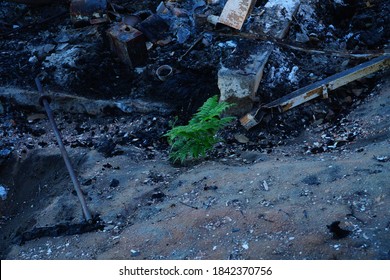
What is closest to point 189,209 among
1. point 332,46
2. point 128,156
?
point 128,156

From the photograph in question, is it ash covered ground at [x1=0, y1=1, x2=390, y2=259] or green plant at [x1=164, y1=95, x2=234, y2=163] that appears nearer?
ash covered ground at [x1=0, y1=1, x2=390, y2=259]

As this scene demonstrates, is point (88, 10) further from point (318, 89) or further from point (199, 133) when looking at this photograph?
point (318, 89)

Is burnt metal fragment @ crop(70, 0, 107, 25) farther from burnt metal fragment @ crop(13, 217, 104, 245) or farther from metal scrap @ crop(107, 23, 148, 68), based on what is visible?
burnt metal fragment @ crop(13, 217, 104, 245)

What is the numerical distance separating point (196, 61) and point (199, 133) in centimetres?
145

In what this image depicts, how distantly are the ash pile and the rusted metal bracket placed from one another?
0.02 metres

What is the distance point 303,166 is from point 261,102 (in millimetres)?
1251

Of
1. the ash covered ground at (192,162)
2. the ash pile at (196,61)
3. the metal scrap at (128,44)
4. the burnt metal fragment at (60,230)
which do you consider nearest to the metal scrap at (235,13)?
the ash pile at (196,61)

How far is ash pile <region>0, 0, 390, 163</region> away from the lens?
507cm

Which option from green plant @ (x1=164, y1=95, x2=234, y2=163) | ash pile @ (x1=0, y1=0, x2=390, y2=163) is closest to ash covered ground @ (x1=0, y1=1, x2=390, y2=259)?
ash pile @ (x1=0, y1=0, x2=390, y2=163)

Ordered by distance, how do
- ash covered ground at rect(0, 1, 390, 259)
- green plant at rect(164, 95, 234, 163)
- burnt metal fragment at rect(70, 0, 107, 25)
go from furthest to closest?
burnt metal fragment at rect(70, 0, 107, 25), green plant at rect(164, 95, 234, 163), ash covered ground at rect(0, 1, 390, 259)

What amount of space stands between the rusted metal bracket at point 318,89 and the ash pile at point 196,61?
0.08ft

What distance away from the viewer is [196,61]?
224 inches

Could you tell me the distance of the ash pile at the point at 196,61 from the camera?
5.07 m

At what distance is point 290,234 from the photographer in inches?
130
